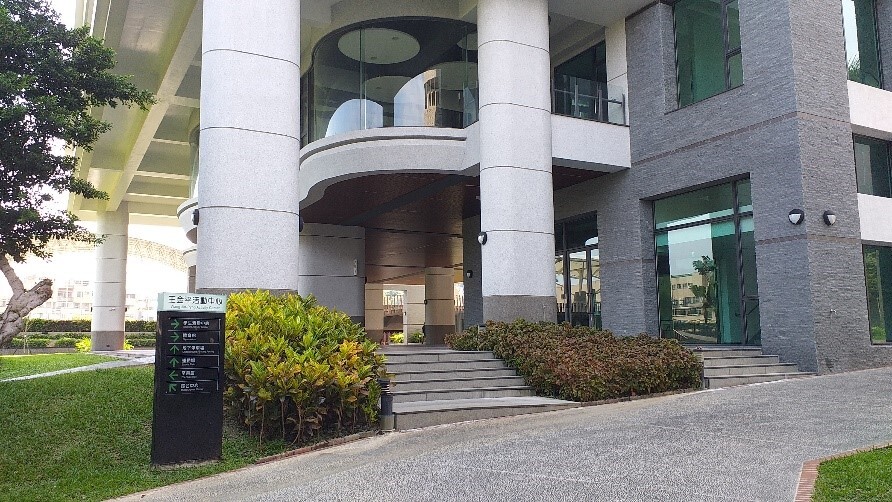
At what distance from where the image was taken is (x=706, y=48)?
1587 cm

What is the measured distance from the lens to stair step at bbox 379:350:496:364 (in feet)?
38.9

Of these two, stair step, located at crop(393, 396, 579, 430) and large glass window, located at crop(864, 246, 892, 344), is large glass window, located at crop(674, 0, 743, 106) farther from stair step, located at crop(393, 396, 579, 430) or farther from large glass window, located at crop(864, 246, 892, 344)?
stair step, located at crop(393, 396, 579, 430)

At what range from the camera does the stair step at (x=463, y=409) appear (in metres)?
9.06

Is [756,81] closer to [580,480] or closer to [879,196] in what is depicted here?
[879,196]

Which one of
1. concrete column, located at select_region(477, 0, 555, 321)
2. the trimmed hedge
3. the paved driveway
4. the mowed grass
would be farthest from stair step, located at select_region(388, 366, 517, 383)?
the trimmed hedge

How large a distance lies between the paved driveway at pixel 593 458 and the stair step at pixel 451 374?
215 cm

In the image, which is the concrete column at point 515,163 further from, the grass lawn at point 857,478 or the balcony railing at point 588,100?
the grass lawn at point 857,478

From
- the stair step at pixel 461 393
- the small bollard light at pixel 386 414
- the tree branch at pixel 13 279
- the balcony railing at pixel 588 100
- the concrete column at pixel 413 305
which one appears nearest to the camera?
the small bollard light at pixel 386 414

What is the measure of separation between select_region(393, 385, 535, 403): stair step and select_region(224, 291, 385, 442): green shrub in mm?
1118

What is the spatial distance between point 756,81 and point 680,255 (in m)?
4.00

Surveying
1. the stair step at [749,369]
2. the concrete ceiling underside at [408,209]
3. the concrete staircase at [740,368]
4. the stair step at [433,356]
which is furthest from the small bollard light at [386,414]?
the concrete ceiling underside at [408,209]

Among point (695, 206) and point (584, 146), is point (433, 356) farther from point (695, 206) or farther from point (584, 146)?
point (695, 206)

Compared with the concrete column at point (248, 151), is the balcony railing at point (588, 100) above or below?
above

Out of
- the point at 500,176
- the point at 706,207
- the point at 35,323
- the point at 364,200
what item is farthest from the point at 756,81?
the point at 35,323
